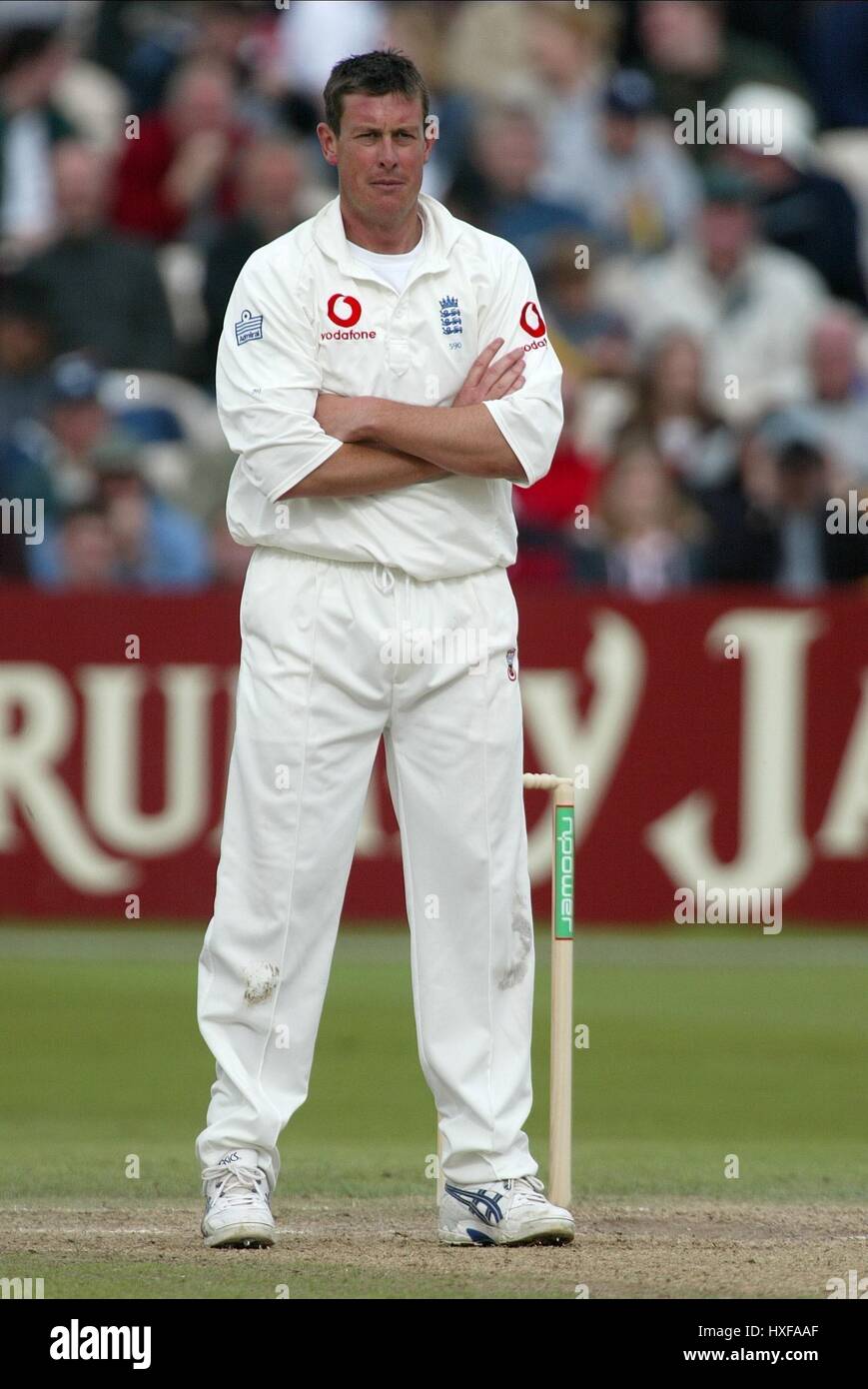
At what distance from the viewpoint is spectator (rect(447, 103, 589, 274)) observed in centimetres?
1311

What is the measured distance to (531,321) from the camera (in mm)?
5344

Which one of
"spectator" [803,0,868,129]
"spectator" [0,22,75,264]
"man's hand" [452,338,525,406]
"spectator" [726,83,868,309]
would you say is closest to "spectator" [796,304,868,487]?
"spectator" [726,83,868,309]

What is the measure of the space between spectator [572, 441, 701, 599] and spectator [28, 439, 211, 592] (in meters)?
1.82

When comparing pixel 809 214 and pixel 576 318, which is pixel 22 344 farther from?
pixel 809 214

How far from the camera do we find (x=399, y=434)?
5.06 m

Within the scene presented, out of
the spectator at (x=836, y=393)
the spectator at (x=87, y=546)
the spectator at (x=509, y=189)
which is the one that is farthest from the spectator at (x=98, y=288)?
the spectator at (x=836, y=393)

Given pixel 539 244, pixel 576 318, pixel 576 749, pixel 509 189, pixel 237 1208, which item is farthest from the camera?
pixel 509 189

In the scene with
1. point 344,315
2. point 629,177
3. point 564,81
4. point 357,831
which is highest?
point 564,81

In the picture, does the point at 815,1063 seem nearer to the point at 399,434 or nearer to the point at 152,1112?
the point at 152,1112

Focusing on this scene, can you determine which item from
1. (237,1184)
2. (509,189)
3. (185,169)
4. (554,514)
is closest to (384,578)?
(237,1184)

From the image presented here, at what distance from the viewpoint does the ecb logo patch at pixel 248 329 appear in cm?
519

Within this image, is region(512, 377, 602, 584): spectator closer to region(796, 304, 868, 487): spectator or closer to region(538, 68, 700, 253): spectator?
region(796, 304, 868, 487): spectator
